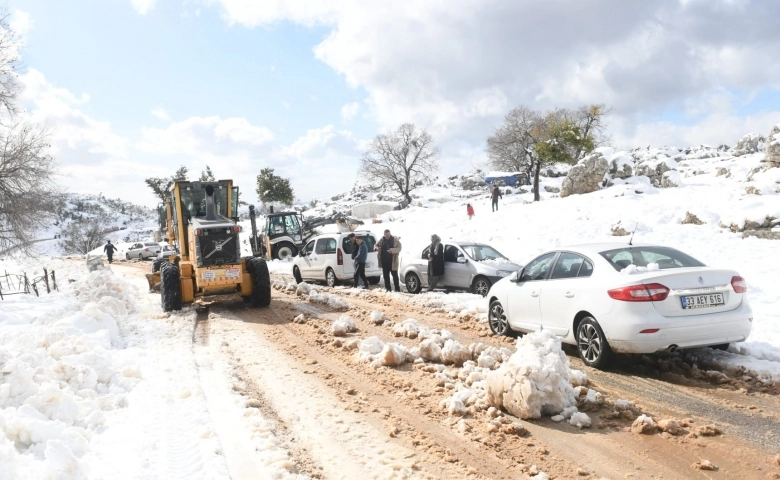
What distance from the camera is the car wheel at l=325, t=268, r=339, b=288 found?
1533 cm

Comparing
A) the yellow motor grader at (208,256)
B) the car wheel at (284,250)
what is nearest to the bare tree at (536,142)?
the car wheel at (284,250)

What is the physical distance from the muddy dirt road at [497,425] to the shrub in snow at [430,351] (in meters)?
0.21

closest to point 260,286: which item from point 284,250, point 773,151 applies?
point 284,250

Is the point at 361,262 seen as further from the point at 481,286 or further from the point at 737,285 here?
the point at 737,285

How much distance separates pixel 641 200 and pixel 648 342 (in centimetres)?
1736

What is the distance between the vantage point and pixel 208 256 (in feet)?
36.2

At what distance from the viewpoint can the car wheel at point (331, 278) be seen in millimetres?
15329

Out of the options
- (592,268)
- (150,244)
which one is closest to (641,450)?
(592,268)

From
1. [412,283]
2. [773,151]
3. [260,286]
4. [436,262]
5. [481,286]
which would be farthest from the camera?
[773,151]

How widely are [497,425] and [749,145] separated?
198 ft

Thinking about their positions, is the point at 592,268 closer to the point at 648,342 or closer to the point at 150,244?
the point at 648,342

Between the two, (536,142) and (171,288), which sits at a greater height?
(536,142)

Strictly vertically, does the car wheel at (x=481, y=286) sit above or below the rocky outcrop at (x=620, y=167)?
below

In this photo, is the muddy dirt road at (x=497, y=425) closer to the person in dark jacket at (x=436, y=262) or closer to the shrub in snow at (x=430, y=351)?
the shrub in snow at (x=430, y=351)
